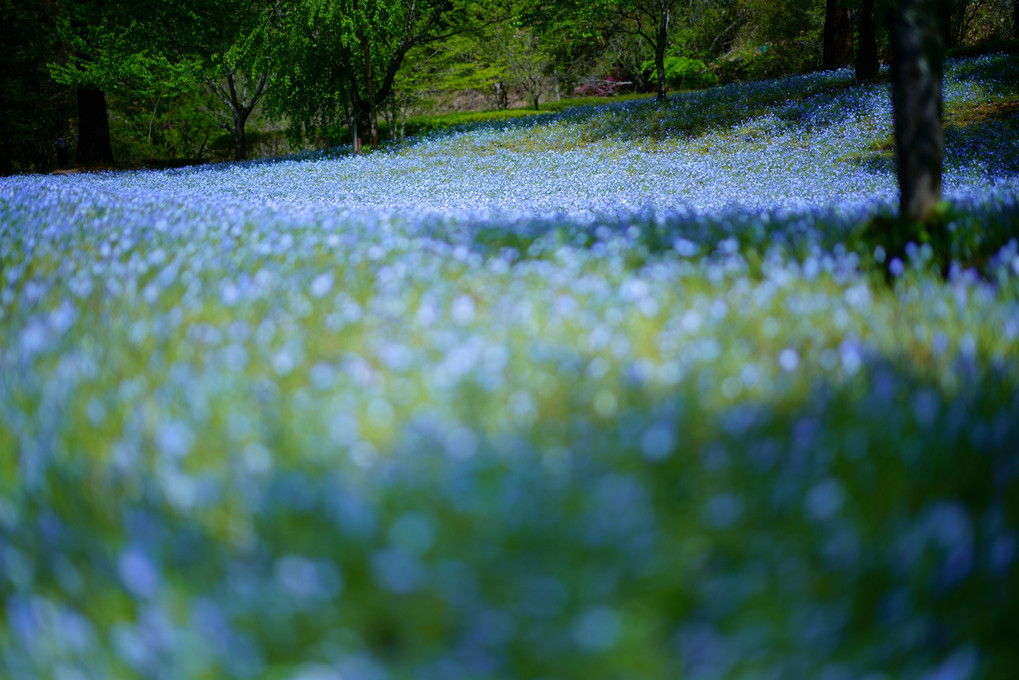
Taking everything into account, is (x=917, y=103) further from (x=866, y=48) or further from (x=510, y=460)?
(x=866, y=48)

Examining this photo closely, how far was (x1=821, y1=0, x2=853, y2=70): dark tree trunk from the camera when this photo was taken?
71.2 ft

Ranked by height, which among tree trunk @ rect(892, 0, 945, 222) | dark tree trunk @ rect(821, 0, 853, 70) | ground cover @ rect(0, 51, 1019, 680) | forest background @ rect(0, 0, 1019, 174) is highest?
forest background @ rect(0, 0, 1019, 174)

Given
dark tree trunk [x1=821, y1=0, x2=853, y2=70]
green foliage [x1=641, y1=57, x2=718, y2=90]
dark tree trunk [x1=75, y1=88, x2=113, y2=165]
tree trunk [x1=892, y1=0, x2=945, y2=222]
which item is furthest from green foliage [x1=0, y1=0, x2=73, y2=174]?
tree trunk [x1=892, y1=0, x2=945, y2=222]

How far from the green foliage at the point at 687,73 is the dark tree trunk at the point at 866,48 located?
69.9ft

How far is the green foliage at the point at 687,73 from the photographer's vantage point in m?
39.3

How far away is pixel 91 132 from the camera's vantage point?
903 inches

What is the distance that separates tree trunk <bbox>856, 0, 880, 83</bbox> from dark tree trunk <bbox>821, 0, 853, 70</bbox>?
3612mm

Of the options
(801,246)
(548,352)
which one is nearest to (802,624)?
(548,352)

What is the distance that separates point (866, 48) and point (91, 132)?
2349cm

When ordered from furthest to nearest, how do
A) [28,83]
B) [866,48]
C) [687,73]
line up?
1. [687,73]
2. [28,83]
3. [866,48]

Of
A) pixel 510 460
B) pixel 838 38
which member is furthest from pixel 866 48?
pixel 510 460

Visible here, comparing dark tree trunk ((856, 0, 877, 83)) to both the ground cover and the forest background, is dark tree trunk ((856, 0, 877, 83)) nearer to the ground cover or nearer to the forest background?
the forest background

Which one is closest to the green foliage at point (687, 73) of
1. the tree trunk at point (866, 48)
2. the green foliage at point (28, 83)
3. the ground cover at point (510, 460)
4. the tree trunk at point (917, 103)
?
the tree trunk at point (866, 48)

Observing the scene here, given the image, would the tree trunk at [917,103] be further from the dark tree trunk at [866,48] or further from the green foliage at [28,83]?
the green foliage at [28,83]
